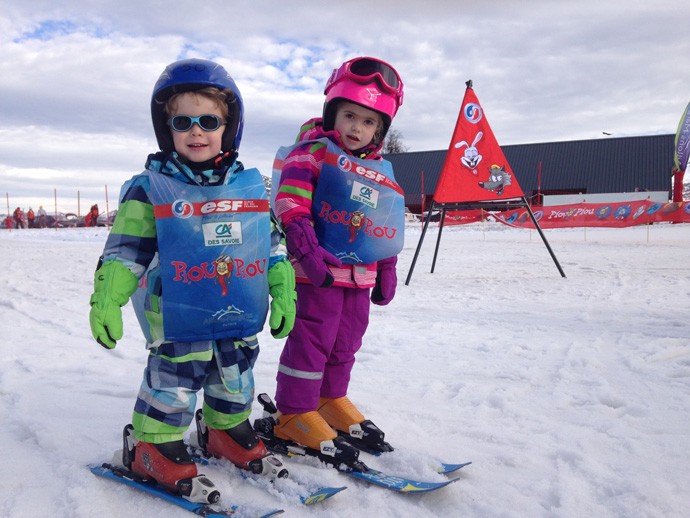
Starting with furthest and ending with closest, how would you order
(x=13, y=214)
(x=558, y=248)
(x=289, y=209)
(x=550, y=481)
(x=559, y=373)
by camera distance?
1. (x=13, y=214)
2. (x=558, y=248)
3. (x=559, y=373)
4. (x=289, y=209)
5. (x=550, y=481)

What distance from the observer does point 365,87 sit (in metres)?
2.73

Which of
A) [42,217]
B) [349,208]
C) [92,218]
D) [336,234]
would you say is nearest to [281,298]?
[336,234]

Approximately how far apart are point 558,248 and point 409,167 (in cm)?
2283

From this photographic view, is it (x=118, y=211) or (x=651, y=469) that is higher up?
(x=118, y=211)

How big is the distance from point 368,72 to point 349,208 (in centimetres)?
66

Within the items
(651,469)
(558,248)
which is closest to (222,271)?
(651,469)

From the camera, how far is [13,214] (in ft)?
102

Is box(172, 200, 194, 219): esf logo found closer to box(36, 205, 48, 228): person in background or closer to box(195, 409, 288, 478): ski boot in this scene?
box(195, 409, 288, 478): ski boot

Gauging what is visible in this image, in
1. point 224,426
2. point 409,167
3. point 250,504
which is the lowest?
point 250,504

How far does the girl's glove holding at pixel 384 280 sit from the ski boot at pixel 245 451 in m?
0.96

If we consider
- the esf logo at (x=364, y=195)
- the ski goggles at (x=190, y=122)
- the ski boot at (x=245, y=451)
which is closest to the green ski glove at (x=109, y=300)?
the ski goggles at (x=190, y=122)

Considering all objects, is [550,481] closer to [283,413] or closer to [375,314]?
[283,413]

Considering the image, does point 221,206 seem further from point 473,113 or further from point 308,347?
point 473,113

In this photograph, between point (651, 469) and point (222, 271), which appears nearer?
point (222, 271)
